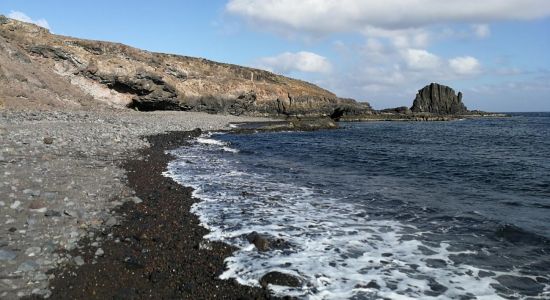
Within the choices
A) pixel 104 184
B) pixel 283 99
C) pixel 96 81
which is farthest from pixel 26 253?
pixel 283 99

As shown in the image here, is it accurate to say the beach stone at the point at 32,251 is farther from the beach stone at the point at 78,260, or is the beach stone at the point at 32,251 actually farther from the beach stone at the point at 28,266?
the beach stone at the point at 78,260

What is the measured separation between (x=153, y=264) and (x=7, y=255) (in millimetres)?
2276

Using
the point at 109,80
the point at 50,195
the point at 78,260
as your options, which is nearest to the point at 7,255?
the point at 78,260

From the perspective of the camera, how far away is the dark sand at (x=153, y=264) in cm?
595

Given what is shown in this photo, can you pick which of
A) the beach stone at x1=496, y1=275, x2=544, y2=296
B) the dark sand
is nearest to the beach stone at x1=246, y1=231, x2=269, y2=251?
the dark sand

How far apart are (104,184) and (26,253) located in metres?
5.69

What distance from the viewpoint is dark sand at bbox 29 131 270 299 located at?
595 cm

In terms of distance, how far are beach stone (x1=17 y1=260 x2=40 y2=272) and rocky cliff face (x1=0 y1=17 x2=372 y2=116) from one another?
102 ft

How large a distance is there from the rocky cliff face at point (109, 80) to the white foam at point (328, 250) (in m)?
29.3

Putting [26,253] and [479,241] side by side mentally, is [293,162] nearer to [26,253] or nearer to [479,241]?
[479,241]

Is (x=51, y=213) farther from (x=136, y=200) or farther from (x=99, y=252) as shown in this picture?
(x=136, y=200)

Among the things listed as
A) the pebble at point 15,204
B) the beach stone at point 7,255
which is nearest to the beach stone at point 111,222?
the pebble at point 15,204

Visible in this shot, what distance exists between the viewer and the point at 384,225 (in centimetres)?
1023

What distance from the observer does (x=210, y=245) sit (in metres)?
8.09
